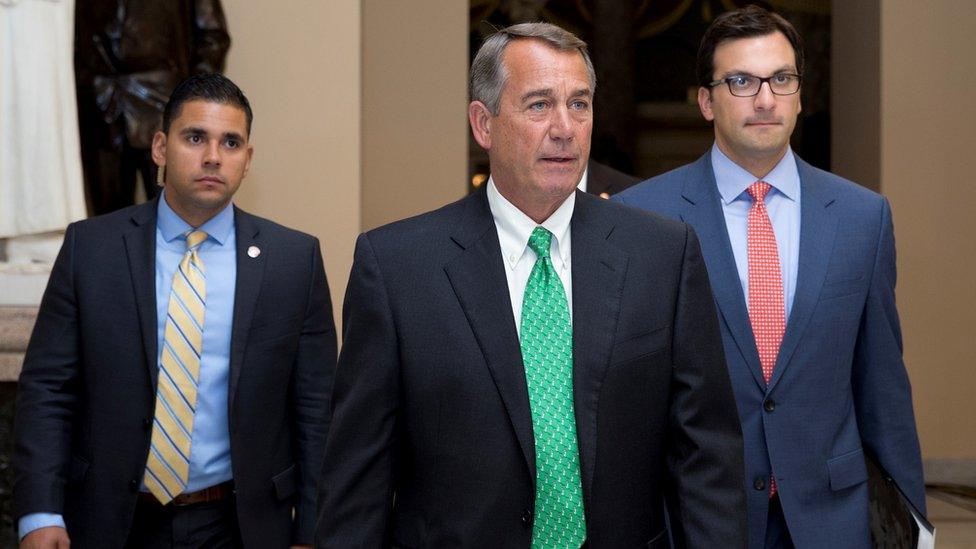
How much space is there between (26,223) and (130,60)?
3.80ft

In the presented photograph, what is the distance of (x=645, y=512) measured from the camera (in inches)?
94.7

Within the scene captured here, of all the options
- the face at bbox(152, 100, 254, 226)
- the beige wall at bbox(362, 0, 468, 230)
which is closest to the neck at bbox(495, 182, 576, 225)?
the face at bbox(152, 100, 254, 226)

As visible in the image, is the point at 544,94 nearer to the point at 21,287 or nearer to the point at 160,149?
the point at 160,149

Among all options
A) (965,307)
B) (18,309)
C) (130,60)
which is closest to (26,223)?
(18,309)

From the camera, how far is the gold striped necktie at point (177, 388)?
3.35 m

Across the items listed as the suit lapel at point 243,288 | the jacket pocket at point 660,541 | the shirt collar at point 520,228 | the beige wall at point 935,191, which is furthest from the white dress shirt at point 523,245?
the beige wall at point 935,191

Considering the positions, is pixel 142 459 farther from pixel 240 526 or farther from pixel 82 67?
→ pixel 82 67

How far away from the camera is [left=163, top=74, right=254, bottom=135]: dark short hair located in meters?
3.69

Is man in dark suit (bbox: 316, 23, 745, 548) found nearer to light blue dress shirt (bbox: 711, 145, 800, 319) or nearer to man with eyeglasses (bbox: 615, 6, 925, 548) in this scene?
man with eyeglasses (bbox: 615, 6, 925, 548)

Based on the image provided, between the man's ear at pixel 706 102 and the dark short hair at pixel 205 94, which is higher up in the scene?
the dark short hair at pixel 205 94

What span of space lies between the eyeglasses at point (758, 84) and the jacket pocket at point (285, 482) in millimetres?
1462

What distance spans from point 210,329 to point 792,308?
1.44m

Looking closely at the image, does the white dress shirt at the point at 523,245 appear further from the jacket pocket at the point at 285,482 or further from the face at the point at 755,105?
the jacket pocket at the point at 285,482

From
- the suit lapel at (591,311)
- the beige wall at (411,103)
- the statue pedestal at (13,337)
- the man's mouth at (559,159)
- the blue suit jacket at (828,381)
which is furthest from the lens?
the beige wall at (411,103)
